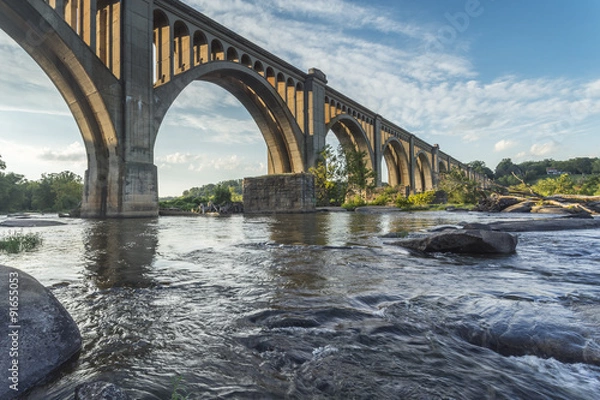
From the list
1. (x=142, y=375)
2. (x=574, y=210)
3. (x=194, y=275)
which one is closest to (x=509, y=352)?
(x=142, y=375)

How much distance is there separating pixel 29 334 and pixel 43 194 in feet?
212

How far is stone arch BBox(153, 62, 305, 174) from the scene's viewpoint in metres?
28.3

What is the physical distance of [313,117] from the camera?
3509cm

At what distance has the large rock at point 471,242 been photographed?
492 cm

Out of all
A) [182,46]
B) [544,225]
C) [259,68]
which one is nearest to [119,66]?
[182,46]

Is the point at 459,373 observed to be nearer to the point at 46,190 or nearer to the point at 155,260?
the point at 155,260

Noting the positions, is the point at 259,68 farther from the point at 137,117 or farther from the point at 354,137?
the point at 354,137

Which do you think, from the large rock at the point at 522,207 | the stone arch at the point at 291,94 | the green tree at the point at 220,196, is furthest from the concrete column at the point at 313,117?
the large rock at the point at 522,207

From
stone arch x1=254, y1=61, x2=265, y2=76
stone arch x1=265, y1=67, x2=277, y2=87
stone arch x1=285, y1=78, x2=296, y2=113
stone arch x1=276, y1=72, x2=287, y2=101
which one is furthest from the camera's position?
stone arch x1=285, y1=78, x2=296, y2=113

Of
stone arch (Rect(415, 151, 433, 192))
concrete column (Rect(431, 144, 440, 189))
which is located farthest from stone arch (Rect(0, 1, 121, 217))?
concrete column (Rect(431, 144, 440, 189))

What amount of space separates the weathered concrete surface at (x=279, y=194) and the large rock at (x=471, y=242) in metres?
16.2

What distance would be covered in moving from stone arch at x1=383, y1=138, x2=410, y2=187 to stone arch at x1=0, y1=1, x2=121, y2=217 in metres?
51.3

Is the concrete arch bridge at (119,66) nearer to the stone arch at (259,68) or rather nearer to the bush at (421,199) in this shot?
the stone arch at (259,68)

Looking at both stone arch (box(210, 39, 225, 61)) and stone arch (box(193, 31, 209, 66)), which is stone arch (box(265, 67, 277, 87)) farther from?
stone arch (box(193, 31, 209, 66))
